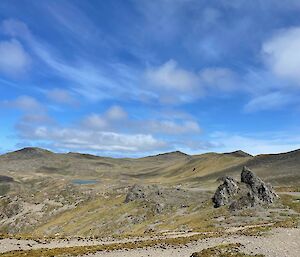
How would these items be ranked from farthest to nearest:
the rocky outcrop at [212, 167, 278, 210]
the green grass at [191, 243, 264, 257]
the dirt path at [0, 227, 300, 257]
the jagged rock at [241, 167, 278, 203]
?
the jagged rock at [241, 167, 278, 203] < the rocky outcrop at [212, 167, 278, 210] < the dirt path at [0, 227, 300, 257] < the green grass at [191, 243, 264, 257]

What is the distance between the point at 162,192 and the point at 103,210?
1792 cm

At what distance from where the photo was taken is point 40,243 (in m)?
49.9

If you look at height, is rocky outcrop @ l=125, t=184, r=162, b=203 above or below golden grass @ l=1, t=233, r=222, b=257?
above

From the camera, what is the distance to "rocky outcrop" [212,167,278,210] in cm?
7974

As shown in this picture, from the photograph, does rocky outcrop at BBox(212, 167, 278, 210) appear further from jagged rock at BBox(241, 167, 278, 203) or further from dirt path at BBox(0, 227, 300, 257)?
dirt path at BBox(0, 227, 300, 257)

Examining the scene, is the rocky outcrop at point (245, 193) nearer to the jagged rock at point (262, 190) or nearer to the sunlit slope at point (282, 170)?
the jagged rock at point (262, 190)

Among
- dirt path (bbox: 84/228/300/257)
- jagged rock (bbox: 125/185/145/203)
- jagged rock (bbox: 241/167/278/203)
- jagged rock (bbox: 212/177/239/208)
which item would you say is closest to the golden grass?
dirt path (bbox: 84/228/300/257)

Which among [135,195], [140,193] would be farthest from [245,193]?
[135,195]

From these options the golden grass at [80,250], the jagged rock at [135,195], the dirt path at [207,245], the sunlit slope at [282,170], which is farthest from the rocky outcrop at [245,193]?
the sunlit slope at [282,170]

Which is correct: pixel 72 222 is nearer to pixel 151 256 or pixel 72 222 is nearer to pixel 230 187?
pixel 230 187

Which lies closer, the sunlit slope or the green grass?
the green grass

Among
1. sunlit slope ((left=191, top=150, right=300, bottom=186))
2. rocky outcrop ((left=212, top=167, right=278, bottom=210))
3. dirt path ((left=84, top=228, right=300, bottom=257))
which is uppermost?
sunlit slope ((left=191, top=150, right=300, bottom=186))

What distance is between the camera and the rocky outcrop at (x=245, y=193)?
79738mm

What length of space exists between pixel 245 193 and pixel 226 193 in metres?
4.37
